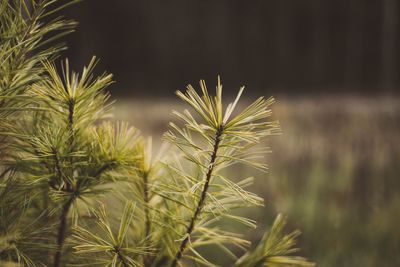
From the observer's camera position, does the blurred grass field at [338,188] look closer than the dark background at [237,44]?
Yes

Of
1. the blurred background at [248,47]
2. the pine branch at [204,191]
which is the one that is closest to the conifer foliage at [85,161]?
the pine branch at [204,191]

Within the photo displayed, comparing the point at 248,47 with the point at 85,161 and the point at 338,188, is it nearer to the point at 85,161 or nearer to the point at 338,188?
the point at 338,188

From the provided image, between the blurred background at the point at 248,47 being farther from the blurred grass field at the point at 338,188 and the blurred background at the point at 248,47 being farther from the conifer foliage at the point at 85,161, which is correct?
the conifer foliage at the point at 85,161

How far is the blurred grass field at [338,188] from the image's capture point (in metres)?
→ 2.72

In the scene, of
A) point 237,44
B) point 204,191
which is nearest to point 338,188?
point 204,191

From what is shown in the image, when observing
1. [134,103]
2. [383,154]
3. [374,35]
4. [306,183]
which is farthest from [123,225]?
[374,35]

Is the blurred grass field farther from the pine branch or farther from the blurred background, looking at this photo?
the blurred background

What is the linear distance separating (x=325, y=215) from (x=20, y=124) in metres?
2.47

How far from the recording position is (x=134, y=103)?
8492mm

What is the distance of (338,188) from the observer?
3680 millimetres

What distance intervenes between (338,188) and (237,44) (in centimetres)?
622

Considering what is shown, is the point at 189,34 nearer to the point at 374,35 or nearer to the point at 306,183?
the point at 374,35

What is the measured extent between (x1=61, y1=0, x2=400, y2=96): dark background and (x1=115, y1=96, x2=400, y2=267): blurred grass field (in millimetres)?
3940

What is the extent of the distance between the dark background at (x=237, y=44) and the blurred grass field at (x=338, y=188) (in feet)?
12.9
